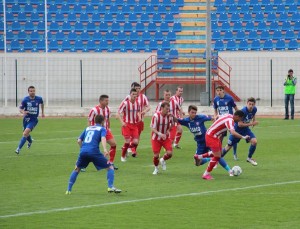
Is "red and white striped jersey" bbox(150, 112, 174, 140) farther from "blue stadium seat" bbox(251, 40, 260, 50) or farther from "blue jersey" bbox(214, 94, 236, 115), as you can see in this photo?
"blue stadium seat" bbox(251, 40, 260, 50)

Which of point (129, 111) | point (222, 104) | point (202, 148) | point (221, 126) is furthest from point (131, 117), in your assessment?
point (221, 126)

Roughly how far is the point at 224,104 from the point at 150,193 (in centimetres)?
789

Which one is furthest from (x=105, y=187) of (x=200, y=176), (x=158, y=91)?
(x=158, y=91)

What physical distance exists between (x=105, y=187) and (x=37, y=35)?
100 feet

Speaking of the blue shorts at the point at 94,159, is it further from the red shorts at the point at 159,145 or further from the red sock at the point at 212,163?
the red shorts at the point at 159,145

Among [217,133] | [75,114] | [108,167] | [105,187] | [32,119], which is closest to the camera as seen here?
[108,167]

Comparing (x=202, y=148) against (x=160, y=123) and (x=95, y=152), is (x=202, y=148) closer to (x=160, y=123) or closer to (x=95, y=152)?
(x=160, y=123)

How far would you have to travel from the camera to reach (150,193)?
16.4 m

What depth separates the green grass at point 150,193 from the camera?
13.4 metres

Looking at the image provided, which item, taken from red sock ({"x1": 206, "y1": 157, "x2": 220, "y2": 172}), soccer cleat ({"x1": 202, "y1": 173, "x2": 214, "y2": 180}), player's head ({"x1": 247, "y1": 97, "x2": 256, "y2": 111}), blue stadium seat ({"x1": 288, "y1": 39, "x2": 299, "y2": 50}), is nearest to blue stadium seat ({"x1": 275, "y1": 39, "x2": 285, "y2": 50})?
blue stadium seat ({"x1": 288, "y1": 39, "x2": 299, "y2": 50})

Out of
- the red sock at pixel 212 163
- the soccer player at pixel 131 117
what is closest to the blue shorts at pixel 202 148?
the red sock at pixel 212 163

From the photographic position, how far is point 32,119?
2581 centimetres

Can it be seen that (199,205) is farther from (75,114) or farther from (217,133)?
(75,114)

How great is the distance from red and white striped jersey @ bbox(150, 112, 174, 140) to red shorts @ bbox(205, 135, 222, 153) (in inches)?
57.0
